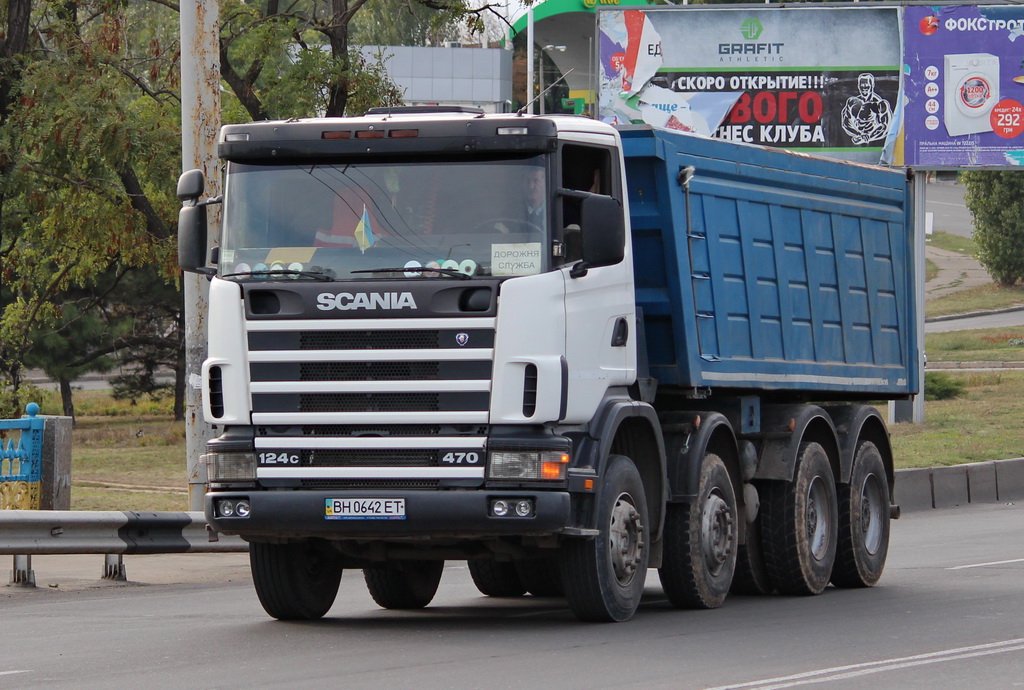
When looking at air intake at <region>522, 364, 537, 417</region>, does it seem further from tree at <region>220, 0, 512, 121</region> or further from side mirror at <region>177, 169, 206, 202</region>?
tree at <region>220, 0, 512, 121</region>

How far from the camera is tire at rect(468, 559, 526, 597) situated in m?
12.9

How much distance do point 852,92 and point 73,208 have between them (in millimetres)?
13935

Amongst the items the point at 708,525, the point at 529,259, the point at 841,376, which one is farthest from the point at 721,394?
the point at 529,259

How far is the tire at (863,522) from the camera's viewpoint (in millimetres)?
13695

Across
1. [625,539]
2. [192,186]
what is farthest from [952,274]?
[192,186]

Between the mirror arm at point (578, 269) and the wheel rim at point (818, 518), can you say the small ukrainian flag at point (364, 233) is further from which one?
the wheel rim at point (818, 518)

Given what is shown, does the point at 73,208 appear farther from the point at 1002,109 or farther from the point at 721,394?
the point at 1002,109

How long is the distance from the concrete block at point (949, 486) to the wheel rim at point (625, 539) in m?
12.4

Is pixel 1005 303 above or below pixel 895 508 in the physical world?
above

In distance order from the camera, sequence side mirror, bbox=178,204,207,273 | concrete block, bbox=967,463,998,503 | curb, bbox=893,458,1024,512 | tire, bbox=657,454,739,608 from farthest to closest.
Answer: concrete block, bbox=967,463,998,503, curb, bbox=893,458,1024,512, tire, bbox=657,454,739,608, side mirror, bbox=178,204,207,273

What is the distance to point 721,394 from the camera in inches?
474

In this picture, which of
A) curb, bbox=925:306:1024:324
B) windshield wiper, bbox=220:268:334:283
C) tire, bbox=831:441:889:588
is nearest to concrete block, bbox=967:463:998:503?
tire, bbox=831:441:889:588

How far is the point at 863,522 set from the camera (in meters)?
14.0

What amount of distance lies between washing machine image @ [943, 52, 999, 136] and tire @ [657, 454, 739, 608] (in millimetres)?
18791
